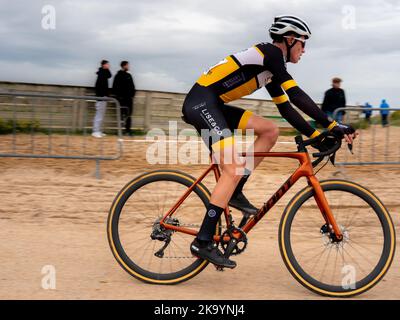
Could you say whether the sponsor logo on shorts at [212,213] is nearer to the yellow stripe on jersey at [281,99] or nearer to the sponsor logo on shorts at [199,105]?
the sponsor logo on shorts at [199,105]

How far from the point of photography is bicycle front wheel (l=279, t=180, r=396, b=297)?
182 inches

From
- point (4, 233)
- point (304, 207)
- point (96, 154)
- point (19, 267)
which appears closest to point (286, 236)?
point (304, 207)

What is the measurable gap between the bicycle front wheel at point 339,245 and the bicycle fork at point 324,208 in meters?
0.04

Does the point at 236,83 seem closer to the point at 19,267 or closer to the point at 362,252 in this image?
the point at 362,252

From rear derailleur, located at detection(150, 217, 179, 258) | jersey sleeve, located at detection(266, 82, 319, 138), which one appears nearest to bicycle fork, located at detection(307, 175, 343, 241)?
jersey sleeve, located at detection(266, 82, 319, 138)

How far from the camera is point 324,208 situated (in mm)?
4660

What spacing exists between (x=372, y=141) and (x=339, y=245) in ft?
19.0

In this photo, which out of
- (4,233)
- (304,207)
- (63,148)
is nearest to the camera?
(304,207)

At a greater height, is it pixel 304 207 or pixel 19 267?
pixel 304 207

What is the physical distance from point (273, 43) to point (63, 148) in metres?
5.67

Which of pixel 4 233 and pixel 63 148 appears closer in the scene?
pixel 4 233

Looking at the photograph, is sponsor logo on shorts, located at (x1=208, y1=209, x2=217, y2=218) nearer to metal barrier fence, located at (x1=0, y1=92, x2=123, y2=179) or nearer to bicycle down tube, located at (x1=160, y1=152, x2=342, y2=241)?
bicycle down tube, located at (x1=160, y1=152, x2=342, y2=241)
